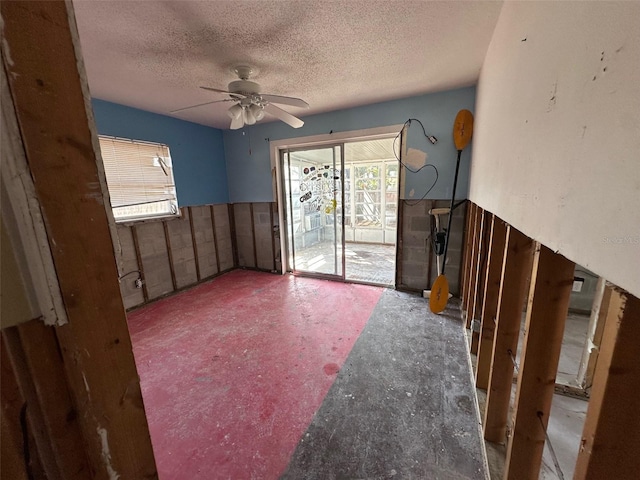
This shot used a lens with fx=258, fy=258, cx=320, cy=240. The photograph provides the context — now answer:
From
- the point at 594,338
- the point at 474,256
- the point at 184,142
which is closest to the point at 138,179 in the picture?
the point at 184,142

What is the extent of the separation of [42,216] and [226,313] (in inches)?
119

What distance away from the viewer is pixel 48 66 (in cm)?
42

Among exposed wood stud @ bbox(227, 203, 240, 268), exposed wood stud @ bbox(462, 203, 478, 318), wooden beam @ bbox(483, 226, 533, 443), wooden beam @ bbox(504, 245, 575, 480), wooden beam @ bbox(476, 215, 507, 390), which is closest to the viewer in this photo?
wooden beam @ bbox(504, 245, 575, 480)

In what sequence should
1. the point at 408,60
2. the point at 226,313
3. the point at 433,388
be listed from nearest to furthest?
the point at 433,388 < the point at 408,60 < the point at 226,313

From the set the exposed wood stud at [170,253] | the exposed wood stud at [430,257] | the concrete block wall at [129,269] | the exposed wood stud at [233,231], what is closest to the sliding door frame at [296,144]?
the exposed wood stud at [430,257]

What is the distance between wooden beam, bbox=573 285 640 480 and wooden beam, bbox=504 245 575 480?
352 millimetres

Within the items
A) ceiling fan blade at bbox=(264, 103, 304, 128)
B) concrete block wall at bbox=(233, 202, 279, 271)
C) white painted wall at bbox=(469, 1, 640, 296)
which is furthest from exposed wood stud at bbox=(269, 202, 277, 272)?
white painted wall at bbox=(469, 1, 640, 296)

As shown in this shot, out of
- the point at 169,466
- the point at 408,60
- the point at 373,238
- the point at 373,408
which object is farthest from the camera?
the point at 373,238

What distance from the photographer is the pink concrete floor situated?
4.95ft

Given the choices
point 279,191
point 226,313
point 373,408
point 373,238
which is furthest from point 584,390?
point 373,238

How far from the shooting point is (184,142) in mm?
3887

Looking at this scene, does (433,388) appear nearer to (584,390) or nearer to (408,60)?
(584,390)

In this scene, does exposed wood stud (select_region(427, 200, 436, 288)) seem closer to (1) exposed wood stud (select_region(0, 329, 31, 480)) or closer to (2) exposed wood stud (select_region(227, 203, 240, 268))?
(2) exposed wood stud (select_region(227, 203, 240, 268))

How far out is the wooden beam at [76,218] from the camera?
0.39 m
